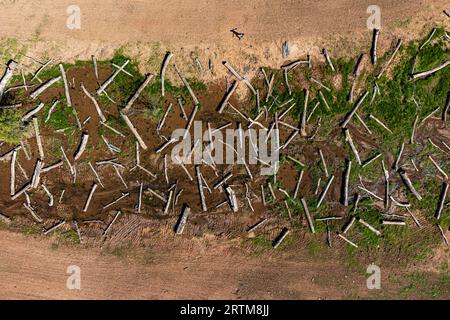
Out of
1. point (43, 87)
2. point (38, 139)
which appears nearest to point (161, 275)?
point (38, 139)

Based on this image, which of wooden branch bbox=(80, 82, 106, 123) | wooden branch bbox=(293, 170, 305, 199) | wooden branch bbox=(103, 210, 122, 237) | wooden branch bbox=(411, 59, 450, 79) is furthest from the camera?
wooden branch bbox=(103, 210, 122, 237)

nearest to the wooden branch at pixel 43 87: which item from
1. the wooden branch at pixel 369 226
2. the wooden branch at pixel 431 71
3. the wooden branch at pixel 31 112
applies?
the wooden branch at pixel 31 112

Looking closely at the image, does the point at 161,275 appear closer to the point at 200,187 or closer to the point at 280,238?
the point at 200,187

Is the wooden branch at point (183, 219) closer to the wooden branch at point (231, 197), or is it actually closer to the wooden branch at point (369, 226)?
the wooden branch at point (231, 197)

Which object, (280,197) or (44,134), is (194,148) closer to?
(280,197)

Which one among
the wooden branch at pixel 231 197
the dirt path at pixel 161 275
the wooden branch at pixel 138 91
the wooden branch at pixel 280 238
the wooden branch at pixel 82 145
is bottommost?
the dirt path at pixel 161 275

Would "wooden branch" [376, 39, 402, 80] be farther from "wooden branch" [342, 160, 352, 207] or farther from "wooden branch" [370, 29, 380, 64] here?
"wooden branch" [342, 160, 352, 207]

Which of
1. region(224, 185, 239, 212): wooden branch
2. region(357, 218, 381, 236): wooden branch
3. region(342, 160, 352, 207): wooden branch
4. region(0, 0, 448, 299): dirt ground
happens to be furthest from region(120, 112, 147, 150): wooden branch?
region(357, 218, 381, 236): wooden branch
